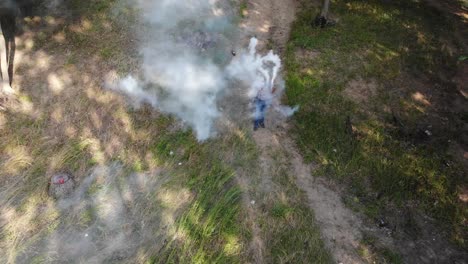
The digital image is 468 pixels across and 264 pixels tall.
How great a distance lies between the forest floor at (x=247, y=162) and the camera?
572 centimetres

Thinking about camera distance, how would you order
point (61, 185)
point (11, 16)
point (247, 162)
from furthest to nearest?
point (11, 16), point (247, 162), point (61, 185)

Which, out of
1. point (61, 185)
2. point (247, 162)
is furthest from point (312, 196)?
point (61, 185)

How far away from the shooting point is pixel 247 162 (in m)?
6.71

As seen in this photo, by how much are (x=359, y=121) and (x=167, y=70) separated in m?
4.48

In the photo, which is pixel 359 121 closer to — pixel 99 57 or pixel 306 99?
pixel 306 99

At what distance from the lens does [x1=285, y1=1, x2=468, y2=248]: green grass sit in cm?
643

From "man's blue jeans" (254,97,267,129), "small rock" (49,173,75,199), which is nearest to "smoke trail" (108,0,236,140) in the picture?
"man's blue jeans" (254,97,267,129)

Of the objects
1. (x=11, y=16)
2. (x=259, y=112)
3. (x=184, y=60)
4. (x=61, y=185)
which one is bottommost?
(x=61, y=185)

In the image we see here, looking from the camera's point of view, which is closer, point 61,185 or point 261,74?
point 61,185

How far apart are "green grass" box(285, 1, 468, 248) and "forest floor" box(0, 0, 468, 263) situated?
0.03 m

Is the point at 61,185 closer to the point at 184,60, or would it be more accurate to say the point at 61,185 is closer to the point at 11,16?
the point at 184,60

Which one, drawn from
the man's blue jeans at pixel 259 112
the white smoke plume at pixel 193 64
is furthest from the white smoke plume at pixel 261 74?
the man's blue jeans at pixel 259 112

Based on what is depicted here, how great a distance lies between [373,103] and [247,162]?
3.40 m

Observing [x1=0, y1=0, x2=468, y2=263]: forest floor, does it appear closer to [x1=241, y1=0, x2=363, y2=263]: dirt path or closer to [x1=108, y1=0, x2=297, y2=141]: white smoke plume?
[x1=241, y1=0, x2=363, y2=263]: dirt path
